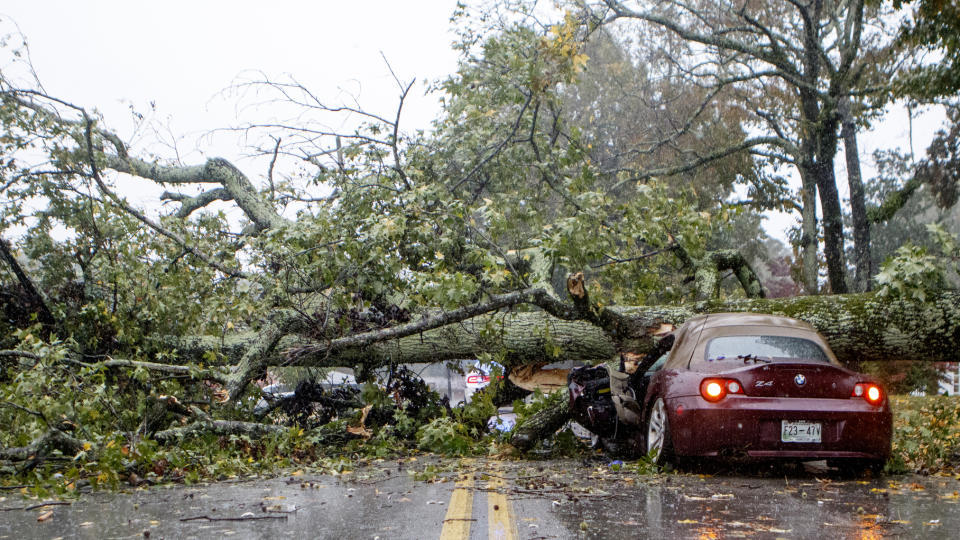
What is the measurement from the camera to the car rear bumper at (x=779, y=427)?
Result: 22.9 feet

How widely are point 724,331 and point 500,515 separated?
3.29m

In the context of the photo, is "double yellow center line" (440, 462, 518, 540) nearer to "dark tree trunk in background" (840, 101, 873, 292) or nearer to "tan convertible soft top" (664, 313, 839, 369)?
"tan convertible soft top" (664, 313, 839, 369)

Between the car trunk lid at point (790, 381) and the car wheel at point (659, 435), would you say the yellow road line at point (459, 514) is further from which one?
the car trunk lid at point (790, 381)

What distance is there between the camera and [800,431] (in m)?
6.98

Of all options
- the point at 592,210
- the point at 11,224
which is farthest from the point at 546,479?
the point at 11,224

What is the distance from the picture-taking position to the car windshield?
24.7 ft

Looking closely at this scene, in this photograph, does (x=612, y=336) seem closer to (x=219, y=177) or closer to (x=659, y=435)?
(x=659, y=435)

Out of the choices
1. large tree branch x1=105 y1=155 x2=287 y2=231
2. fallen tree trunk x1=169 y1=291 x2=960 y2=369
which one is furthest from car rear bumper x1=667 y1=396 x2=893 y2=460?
large tree branch x1=105 y1=155 x2=287 y2=231

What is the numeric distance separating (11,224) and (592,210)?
26.3ft

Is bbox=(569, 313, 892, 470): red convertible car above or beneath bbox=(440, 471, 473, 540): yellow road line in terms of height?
above

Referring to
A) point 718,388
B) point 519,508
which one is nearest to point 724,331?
point 718,388

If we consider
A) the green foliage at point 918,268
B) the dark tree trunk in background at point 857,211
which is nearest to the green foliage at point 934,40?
the green foliage at point 918,268

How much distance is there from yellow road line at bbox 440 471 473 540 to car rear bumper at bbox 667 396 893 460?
1950 millimetres

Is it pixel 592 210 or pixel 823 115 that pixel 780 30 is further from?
pixel 592 210
